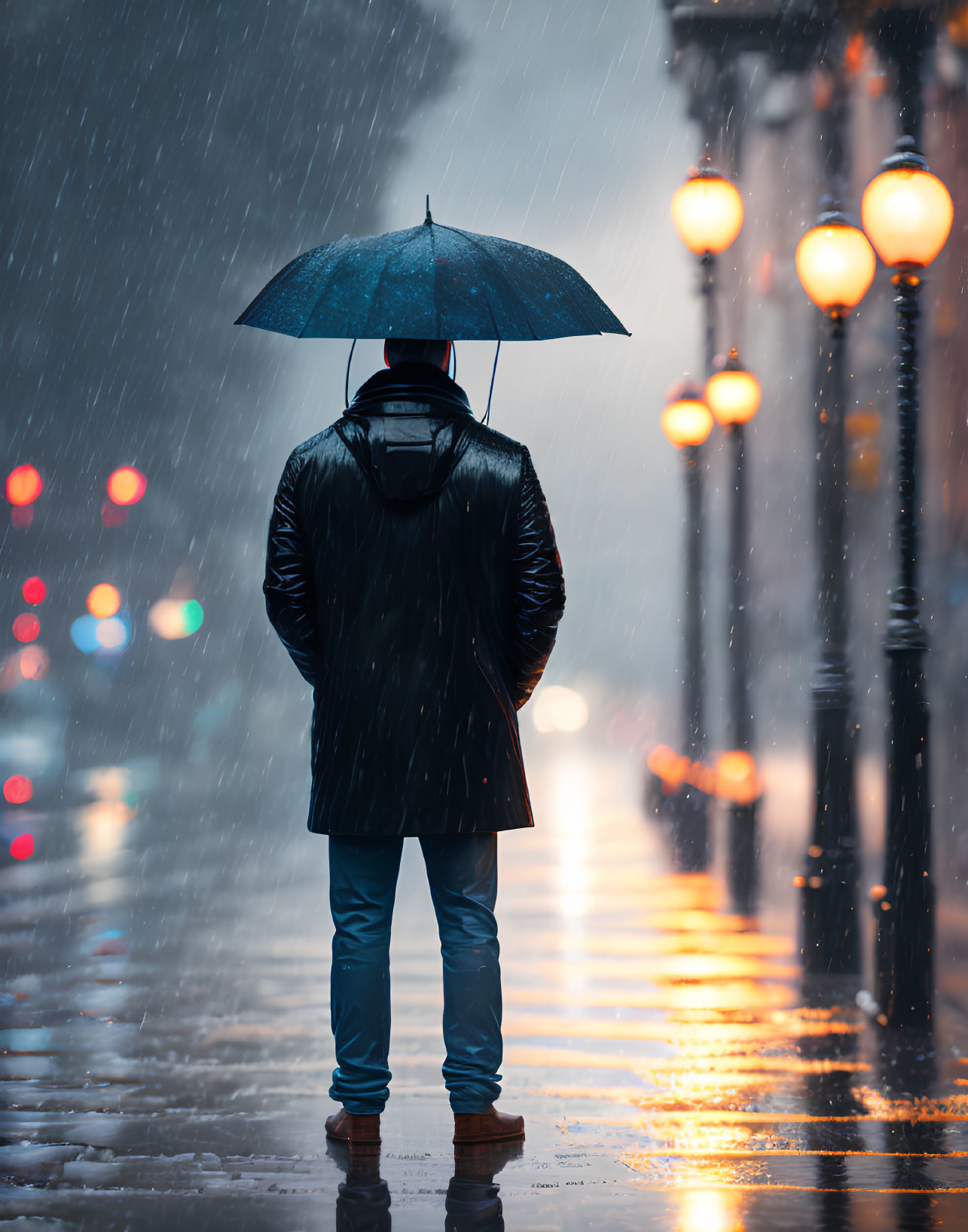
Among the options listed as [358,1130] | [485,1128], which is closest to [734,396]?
[485,1128]

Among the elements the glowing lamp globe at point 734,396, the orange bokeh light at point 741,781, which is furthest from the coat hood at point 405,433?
the glowing lamp globe at point 734,396

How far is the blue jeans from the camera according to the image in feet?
12.8

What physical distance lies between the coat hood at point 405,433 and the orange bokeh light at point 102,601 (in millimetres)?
39782

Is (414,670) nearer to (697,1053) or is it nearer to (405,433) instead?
(405,433)

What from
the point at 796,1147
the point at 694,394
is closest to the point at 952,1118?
the point at 796,1147

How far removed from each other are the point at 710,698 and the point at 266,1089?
43.5 m

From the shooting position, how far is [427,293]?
3820 mm

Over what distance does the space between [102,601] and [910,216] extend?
38135 millimetres

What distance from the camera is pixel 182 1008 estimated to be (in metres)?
6.17

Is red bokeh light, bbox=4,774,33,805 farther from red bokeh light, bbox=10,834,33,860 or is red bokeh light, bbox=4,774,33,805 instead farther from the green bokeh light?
the green bokeh light

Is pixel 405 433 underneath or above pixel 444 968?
above

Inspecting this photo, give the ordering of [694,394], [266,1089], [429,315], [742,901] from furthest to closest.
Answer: [694,394], [742,901], [266,1089], [429,315]

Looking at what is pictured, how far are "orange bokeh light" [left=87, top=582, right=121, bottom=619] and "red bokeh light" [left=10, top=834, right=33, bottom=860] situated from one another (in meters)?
29.6

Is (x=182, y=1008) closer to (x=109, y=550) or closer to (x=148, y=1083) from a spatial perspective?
(x=148, y=1083)
